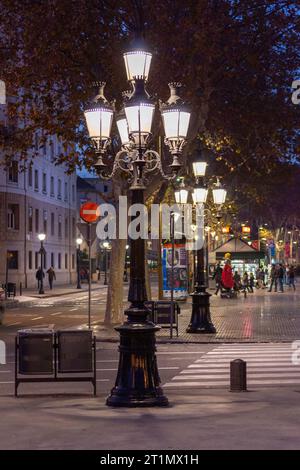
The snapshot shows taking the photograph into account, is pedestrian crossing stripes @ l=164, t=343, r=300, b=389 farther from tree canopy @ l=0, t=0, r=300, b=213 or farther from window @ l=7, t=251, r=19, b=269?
window @ l=7, t=251, r=19, b=269

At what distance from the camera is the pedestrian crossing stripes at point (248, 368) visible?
51.1 feet

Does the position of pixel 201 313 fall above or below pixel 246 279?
below

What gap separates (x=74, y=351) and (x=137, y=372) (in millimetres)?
1880

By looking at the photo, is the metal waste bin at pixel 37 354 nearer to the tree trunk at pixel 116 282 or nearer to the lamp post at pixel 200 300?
the lamp post at pixel 200 300

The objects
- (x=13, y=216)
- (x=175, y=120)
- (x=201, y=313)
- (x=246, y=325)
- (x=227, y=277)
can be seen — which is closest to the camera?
(x=175, y=120)

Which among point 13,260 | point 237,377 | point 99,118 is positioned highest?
point 99,118

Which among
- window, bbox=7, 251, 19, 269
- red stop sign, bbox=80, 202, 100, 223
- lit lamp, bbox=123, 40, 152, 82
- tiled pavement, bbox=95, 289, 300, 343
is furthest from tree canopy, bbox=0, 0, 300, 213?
window, bbox=7, 251, 19, 269

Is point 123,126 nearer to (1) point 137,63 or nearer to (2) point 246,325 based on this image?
(1) point 137,63

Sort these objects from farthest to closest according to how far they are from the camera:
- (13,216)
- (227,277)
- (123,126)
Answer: (13,216), (227,277), (123,126)

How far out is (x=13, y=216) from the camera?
67312 millimetres

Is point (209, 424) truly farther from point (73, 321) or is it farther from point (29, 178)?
point (29, 178)

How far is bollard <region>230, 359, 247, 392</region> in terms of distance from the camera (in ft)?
46.6

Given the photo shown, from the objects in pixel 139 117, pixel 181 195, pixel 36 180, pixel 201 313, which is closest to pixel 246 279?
pixel 181 195

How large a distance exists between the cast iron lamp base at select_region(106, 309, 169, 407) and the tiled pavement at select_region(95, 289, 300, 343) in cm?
1130
